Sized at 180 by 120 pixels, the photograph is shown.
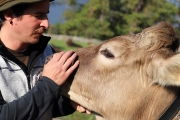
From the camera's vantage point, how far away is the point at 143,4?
61.5 metres

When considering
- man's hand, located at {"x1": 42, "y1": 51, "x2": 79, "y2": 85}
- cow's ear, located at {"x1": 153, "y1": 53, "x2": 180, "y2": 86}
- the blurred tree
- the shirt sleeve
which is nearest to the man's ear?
man's hand, located at {"x1": 42, "y1": 51, "x2": 79, "y2": 85}

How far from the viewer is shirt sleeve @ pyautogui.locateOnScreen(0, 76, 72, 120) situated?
10.8 feet

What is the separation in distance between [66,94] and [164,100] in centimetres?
107

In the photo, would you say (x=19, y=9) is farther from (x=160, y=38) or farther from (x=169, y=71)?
(x=169, y=71)

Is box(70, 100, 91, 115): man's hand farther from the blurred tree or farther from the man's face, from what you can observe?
the blurred tree

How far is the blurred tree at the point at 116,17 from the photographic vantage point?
57.3 m

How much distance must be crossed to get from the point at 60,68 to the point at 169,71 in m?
1.05

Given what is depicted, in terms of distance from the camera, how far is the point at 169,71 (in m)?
3.31

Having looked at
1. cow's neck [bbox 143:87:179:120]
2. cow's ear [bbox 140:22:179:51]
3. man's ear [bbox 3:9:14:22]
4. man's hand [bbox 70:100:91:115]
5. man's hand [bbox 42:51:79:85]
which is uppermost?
man's ear [bbox 3:9:14:22]

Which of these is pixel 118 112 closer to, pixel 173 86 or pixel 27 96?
pixel 173 86

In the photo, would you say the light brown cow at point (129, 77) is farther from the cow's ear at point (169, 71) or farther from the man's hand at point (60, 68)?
the man's hand at point (60, 68)

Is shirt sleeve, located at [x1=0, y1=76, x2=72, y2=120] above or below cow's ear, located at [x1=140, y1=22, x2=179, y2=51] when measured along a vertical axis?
below

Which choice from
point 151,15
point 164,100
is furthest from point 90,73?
point 151,15

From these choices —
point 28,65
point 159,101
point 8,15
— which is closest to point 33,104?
point 28,65
